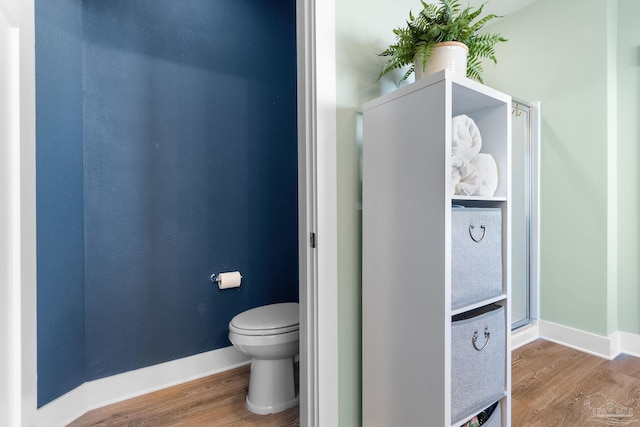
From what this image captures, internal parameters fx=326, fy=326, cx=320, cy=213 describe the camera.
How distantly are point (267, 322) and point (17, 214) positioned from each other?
1.22 m

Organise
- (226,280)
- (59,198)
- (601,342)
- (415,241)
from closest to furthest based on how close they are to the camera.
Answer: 1. (415,241)
2. (59,198)
3. (226,280)
4. (601,342)

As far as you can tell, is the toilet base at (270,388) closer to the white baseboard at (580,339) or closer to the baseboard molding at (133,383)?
the baseboard molding at (133,383)

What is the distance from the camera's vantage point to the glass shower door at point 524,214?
7.66 ft

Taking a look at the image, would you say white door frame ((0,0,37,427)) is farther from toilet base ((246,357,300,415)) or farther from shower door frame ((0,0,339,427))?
toilet base ((246,357,300,415))

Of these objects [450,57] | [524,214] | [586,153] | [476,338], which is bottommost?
[476,338]

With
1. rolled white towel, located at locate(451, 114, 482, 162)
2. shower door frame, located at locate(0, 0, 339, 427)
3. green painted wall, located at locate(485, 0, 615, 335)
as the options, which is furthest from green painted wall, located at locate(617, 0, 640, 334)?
shower door frame, located at locate(0, 0, 339, 427)

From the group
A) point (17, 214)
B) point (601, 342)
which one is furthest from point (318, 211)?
point (601, 342)

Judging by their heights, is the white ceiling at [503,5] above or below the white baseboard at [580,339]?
above

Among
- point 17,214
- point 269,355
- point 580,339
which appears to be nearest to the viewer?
point 17,214

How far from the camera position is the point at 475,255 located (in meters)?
1.07

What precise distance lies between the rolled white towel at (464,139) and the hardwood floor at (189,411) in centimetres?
136

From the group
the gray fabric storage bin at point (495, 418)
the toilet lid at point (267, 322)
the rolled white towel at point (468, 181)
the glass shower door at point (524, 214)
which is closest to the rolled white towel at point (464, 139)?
the rolled white towel at point (468, 181)

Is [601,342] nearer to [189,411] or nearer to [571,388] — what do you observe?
[571,388]

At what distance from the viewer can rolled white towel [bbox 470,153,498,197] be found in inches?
44.1
